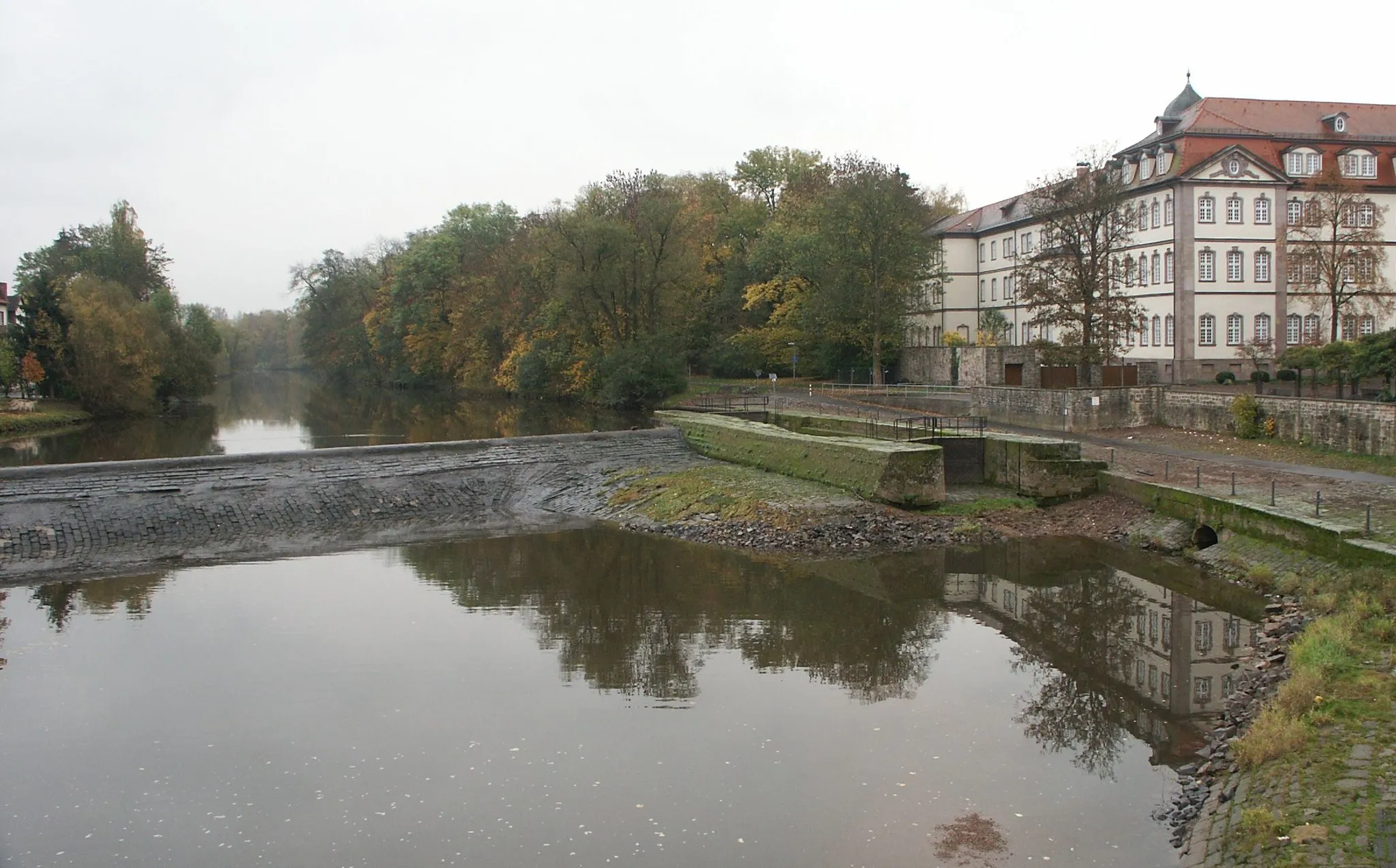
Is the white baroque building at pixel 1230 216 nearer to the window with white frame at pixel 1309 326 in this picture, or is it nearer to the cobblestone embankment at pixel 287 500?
the window with white frame at pixel 1309 326

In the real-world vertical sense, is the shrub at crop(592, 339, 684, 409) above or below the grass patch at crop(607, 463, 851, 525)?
above

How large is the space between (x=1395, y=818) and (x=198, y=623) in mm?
17111

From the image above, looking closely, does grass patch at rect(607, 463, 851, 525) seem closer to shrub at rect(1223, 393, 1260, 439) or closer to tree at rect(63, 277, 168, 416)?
shrub at rect(1223, 393, 1260, 439)

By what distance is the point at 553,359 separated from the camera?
62281 mm

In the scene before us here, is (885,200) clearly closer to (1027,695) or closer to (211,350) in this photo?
(1027,695)

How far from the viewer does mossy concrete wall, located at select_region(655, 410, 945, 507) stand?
25.2 m

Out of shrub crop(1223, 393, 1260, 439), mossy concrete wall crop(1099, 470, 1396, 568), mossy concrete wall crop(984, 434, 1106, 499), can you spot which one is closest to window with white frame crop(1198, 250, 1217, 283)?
shrub crop(1223, 393, 1260, 439)

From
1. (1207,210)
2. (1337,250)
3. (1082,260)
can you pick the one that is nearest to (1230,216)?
(1207,210)

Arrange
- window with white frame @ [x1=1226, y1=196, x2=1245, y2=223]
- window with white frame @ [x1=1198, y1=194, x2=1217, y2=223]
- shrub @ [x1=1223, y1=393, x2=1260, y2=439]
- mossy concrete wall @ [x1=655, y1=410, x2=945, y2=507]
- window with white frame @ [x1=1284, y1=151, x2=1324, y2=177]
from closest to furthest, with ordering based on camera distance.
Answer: mossy concrete wall @ [x1=655, y1=410, x2=945, y2=507] < shrub @ [x1=1223, y1=393, x2=1260, y2=439] < window with white frame @ [x1=1198, y1=194, x2=1217, y2=223] < window with white frame @ [x1=1226, y1=196, x2=1245, y2=223] < window with white frame @ [x1=1284, y1=151, x2=1324, y2=177]

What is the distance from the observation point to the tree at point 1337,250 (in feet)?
125

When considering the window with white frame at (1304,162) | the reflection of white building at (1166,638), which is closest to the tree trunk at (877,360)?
the window with white frame at (1304,162)

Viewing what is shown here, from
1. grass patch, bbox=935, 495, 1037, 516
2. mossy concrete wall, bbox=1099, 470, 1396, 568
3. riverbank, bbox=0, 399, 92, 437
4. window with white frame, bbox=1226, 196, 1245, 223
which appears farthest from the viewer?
riverbank, bbox=0, 399, 92, 437

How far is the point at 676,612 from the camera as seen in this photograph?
18328 mm

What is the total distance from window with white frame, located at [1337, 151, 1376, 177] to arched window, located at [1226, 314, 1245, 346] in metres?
7.85
